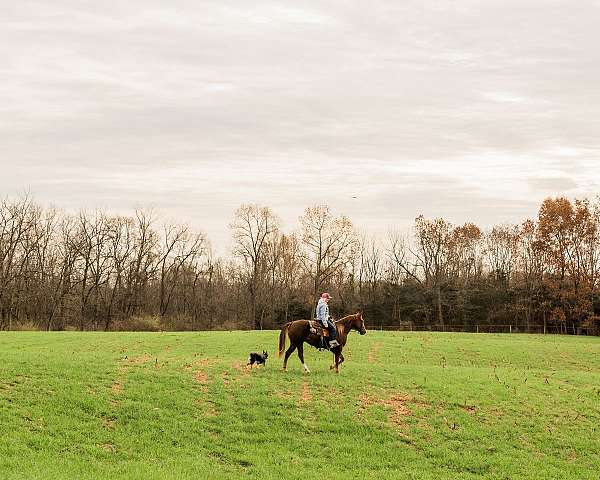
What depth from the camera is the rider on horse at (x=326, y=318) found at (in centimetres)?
2231

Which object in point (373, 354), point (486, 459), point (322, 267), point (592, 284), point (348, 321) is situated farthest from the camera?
point (322, 267)

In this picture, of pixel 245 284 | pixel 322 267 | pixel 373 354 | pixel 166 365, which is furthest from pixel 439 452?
pixel 245 284

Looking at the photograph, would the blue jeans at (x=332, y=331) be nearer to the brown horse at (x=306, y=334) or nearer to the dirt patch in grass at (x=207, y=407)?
the brown horse at (x=306, y=334)

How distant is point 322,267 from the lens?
86625mm

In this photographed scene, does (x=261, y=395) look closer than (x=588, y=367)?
Yes

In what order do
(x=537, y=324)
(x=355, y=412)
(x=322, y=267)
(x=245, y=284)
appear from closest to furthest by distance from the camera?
(x=355, y=412) < (x=537, y=324) < (x=322, y=267) < (x=245, y=284)

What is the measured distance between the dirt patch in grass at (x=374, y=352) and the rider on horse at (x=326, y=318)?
970cm

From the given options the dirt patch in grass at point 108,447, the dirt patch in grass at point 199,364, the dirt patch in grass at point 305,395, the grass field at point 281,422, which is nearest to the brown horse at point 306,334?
the grass field at point 281,422

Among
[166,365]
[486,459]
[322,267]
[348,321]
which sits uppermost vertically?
[322,267]

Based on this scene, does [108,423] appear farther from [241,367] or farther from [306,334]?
[306,334]

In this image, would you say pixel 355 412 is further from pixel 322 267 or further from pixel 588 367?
pixel 322 267

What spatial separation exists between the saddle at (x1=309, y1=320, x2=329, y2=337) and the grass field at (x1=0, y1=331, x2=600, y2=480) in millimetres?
1604

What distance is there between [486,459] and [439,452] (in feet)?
4.10

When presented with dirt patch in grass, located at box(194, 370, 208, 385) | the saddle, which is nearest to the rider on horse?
the saddle
